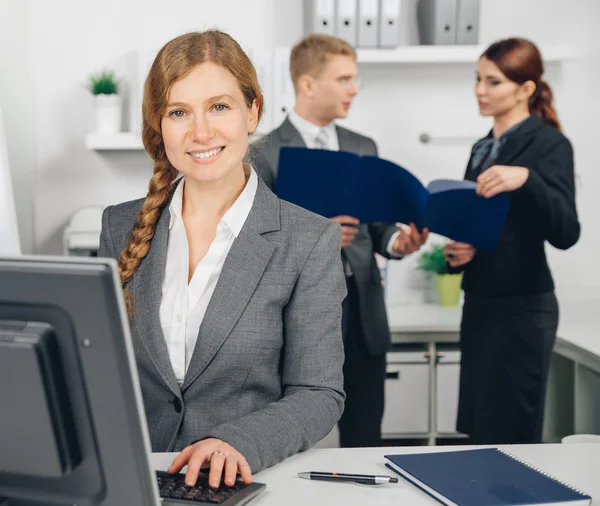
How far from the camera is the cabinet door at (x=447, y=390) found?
133 inches

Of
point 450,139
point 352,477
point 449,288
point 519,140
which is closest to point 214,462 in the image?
point 352,477

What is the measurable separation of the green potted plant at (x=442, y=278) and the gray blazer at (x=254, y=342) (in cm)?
223

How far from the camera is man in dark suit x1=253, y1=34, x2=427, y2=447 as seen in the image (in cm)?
277

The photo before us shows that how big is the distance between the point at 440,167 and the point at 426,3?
725 mm

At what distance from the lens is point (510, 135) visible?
2637 mm

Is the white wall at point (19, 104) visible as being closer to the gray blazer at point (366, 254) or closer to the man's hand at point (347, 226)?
the gray blazer at point (366, 254)

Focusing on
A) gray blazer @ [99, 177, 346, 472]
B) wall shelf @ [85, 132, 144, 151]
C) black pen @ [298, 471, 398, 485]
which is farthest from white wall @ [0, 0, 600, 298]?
black pen @ [298, 471, 398, 485]

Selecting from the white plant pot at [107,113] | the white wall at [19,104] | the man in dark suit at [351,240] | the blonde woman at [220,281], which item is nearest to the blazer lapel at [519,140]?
the man in dark suit at [351,240]

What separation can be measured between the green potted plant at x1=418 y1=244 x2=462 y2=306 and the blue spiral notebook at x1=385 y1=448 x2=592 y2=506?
2345mm

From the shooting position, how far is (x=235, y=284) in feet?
4.75

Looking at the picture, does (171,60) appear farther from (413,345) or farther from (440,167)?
(440,167)

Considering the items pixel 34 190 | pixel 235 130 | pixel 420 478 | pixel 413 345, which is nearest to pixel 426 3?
pixel 413 345

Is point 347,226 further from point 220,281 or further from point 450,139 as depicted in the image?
point 450,139

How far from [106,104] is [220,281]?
225 cm
